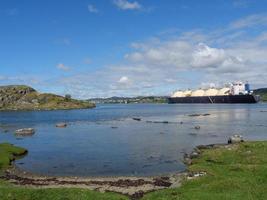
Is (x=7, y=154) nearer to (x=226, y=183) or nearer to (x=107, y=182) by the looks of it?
(x=107, y=182)

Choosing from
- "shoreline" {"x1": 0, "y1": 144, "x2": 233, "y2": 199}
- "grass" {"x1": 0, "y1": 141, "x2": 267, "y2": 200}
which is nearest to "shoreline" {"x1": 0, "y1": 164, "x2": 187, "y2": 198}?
"shoreline" {"x1": 0, "y1": 144, "x2": 233, "y2": 199}

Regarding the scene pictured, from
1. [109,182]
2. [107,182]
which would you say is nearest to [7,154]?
[107,182]

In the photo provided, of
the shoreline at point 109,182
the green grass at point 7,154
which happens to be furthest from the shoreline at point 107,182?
the green grass at point 7,154

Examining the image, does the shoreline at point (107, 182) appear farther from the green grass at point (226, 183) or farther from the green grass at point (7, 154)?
the green grass at point (7, 154)

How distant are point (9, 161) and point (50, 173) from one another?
12.1 metres

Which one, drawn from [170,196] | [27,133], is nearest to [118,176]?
[170,196]

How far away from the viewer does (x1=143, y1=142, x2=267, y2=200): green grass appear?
30438 mm

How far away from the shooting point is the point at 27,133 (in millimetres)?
110312

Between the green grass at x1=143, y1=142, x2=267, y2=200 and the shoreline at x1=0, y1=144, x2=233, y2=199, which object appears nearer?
the green grass at x1=143, y1=142, x2=267, y2=200

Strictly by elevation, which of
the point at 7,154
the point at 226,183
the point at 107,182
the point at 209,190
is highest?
the point at 226,183

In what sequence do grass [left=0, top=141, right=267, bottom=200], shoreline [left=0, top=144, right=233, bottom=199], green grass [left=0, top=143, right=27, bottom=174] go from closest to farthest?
grass [left=0, top=141, right=267, bottom=200] → shoreline [left=0, top=144, right=233, bottom=199] → green grass [left=0, top=143, right=27, bottom=174]

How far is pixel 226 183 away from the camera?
33.4m

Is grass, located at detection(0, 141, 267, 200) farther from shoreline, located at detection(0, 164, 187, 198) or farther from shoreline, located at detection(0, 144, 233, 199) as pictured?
shoreline, located at detection(0, 164, 187, 198)

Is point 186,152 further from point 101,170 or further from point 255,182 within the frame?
point 255,182
